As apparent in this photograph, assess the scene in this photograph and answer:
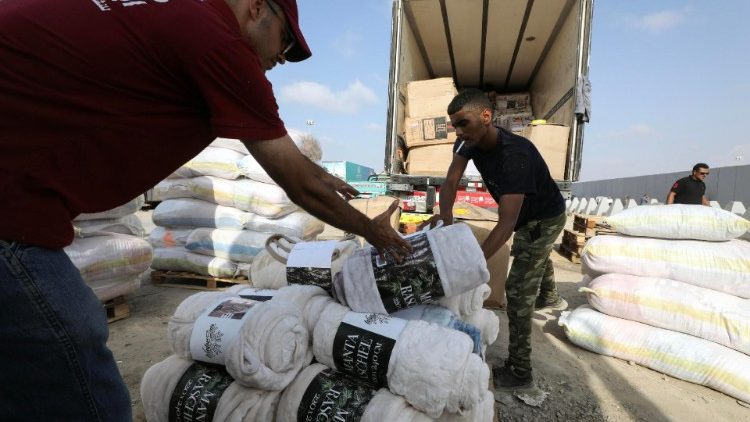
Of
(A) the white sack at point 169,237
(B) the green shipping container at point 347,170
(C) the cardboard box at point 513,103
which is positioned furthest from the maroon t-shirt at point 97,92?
(B) the green shipping container at point 347,170

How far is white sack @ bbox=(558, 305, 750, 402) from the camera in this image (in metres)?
2.21

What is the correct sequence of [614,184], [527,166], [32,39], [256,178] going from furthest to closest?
[614,184]
[256,178]
[527,166]
[32,39]

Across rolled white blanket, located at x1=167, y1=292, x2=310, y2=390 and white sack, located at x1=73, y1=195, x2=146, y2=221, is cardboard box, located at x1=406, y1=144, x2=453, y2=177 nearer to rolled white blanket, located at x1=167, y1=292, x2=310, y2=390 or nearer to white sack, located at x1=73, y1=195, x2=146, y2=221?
white sack, located at x1=73, y1=195, x2=146, y2=221

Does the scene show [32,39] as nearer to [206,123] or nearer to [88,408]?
[206,123]

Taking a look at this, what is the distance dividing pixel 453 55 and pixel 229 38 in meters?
6.80

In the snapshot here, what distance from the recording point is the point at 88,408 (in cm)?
84

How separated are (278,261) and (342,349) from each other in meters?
0.70

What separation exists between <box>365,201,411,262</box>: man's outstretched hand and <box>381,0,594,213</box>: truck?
156 inches

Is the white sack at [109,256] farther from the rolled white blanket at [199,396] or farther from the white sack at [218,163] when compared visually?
the rolled white blanket at [199,396]

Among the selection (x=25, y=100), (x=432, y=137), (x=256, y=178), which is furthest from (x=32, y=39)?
(x=432, y=137)

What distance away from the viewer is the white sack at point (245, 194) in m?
3.67

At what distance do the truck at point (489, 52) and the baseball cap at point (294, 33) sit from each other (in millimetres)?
4133

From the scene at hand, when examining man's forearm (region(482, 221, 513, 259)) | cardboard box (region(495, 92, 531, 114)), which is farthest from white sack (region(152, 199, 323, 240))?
cardboard box (region(495, 92, 531, 114))

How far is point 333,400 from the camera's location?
3.94 ft
